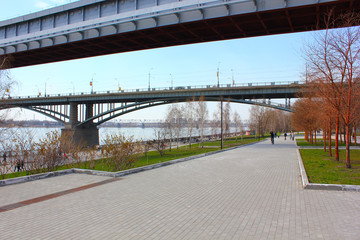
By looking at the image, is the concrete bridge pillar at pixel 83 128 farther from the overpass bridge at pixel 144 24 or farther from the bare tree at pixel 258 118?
the bare tree at pixel 258 118

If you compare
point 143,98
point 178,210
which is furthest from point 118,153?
point 143,98

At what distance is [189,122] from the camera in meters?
35.8

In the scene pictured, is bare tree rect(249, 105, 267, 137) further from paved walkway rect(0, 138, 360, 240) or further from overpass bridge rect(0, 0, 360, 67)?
paved walkway rect(0, 138, 360, 240)

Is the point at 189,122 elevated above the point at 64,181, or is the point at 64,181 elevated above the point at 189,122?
the point at 189,122

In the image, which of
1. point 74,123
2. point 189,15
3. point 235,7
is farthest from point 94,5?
point 74,123

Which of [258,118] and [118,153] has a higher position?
[258,118]

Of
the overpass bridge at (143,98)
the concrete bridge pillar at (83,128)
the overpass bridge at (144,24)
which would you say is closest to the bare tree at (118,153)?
the overpass bridge at (144,24)

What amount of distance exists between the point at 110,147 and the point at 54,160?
2.46m

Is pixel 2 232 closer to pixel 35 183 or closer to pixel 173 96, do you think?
pixel 35 183

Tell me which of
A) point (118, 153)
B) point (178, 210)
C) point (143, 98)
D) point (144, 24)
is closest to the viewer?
point (178, 210)

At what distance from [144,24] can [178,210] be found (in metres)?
11.8

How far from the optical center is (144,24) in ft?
48.4

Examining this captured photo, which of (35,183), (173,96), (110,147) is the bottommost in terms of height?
(35,183)

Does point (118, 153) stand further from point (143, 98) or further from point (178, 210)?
point (143, 98)
